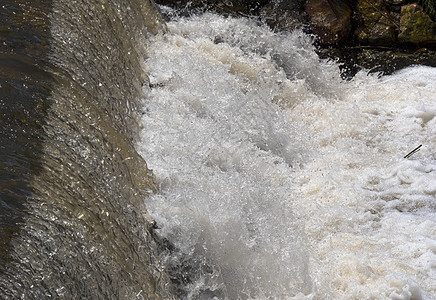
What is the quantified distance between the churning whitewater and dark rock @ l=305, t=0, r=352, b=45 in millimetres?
264

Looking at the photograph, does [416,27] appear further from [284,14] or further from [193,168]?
[193,168]

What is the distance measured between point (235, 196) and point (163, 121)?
0.77 metres

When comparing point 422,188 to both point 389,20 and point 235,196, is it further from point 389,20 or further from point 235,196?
point 389,20

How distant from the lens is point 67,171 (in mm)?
1697

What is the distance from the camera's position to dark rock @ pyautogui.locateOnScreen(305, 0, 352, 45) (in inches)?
192

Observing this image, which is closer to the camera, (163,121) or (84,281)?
(84,281)

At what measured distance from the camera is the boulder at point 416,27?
4.87 m

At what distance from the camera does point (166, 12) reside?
4801mm

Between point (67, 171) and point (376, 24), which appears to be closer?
point (67, 171)

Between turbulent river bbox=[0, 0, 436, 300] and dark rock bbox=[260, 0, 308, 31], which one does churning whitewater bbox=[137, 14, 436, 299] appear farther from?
dark rock bbox=[260, 0, 308, 31]

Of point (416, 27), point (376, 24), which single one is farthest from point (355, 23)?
point (416, 27)

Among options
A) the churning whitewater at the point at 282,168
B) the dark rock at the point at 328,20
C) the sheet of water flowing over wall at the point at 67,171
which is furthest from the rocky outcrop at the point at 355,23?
the sheet of water flowing over wall at the point at 67,171

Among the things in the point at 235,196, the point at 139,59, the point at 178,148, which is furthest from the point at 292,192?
the point at 139,59

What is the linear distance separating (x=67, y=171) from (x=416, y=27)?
429cm
